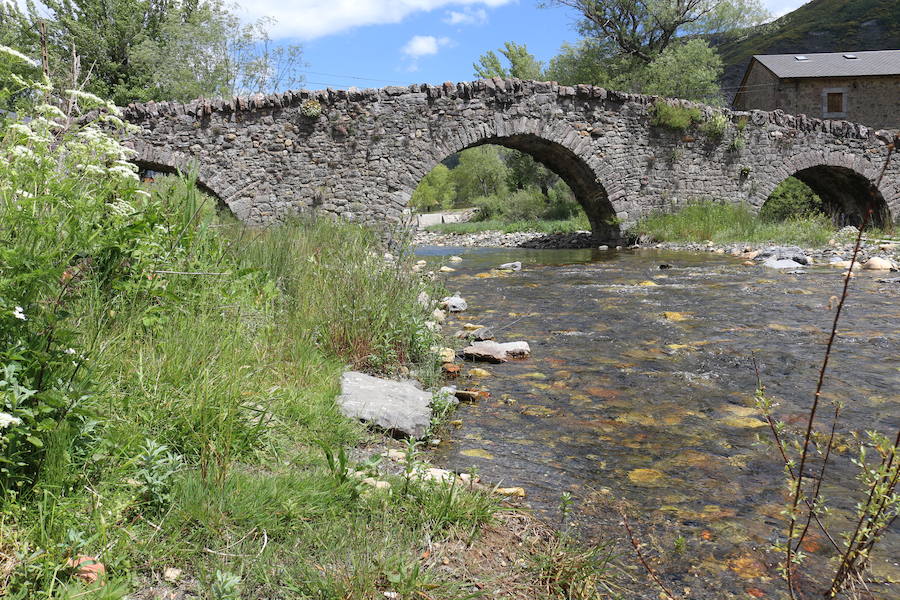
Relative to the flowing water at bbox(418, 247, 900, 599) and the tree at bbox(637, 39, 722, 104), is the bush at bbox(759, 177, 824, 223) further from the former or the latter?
the flowing water at bbox(418, 247, 900, 599)

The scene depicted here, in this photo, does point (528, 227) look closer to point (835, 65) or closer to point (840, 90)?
point (840, 90)

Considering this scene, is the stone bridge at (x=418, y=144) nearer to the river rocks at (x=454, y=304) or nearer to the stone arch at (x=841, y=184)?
the stone arch at (x=841, y=184)

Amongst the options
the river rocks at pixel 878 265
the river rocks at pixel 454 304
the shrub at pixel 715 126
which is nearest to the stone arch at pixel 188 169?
the river rocks at pixel 454 304

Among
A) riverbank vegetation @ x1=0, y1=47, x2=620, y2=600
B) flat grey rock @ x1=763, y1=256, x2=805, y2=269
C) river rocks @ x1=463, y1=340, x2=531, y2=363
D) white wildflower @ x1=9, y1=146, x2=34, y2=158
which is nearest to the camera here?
riverbank vegetation @ x1=0, y1=47, x2=620, y2=600

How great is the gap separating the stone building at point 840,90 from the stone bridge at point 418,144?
15.9 meters

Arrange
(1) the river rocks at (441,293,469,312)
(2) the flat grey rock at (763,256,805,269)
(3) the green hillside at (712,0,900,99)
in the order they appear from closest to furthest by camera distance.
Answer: (1) the river rocks at (441,293,469,312)
(2) the flat grey rock at (763,256,805,269)
(3) the green hillside at (712,0,900,99)

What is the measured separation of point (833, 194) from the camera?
19.9m

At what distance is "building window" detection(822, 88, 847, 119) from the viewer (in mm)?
28969

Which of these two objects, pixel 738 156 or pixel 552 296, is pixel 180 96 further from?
pixel 552 296

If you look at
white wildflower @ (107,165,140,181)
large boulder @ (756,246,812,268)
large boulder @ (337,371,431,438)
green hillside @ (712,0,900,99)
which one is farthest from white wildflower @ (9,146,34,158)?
green hillside @ (712,0,900,99)

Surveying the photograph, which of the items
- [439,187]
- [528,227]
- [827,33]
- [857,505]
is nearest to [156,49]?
[528,227]

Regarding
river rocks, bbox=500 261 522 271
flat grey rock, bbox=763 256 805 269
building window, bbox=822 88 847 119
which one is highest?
building window, bbox=822 88 847 119

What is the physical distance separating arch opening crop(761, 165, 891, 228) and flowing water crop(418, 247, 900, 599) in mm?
12842

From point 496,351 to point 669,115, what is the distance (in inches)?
484
